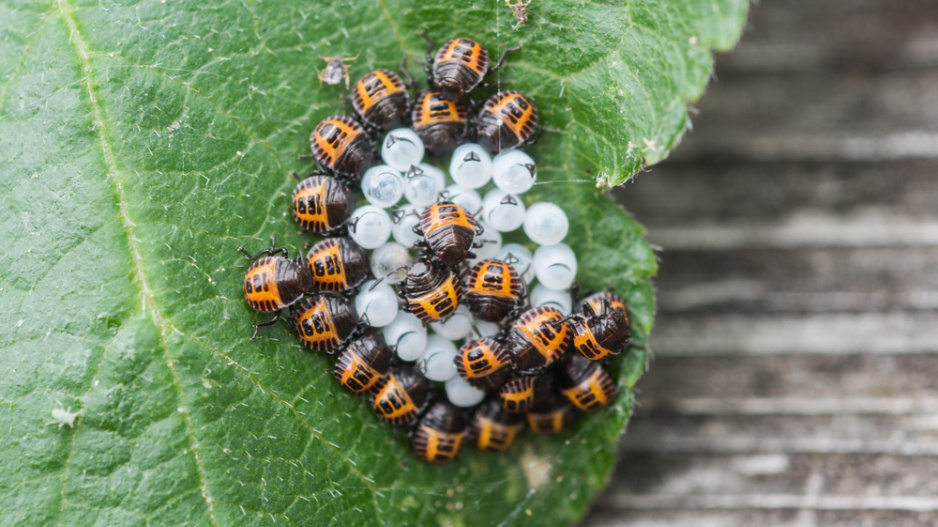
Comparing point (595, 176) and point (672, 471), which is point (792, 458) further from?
point (595, 176)

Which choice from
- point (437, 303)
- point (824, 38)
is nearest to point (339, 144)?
point (437, 303)

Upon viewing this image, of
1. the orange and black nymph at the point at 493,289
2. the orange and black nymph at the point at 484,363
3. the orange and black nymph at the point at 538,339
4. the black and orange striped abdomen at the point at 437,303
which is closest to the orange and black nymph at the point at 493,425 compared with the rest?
the orange and black nymph at the point at 484,363

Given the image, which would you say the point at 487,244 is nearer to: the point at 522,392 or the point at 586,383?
the point at 522,392

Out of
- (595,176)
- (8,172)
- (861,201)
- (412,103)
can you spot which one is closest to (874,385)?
(861,201)

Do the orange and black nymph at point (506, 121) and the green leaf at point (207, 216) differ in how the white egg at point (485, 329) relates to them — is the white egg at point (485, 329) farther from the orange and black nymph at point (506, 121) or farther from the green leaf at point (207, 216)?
the orange and black nymph at point (506, 121)

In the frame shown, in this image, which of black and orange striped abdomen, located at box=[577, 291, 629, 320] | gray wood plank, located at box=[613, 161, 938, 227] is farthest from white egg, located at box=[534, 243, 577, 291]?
gray wood plank, located at box=[613, 161, 938, 227]
